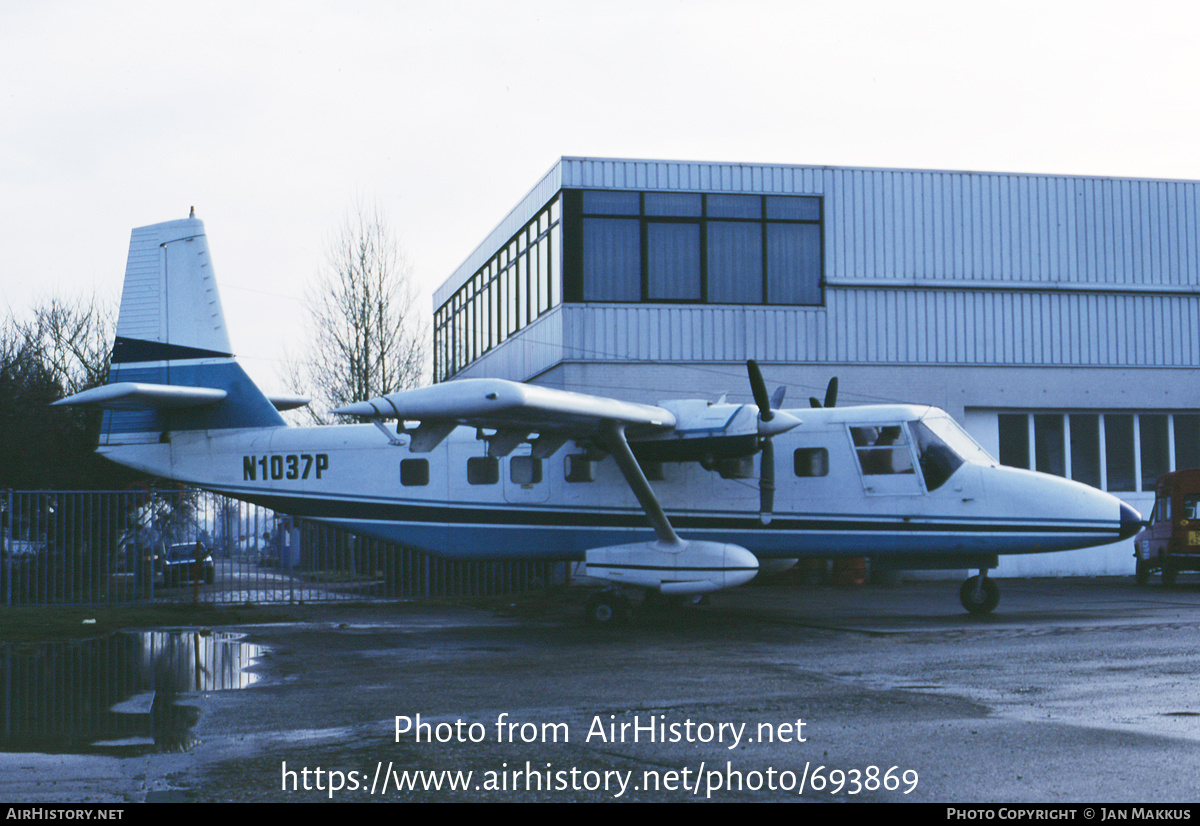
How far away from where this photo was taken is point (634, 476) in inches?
591

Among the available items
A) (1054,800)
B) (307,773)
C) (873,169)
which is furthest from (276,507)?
(873,169)

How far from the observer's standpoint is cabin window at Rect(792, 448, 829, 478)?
15703 millimetres

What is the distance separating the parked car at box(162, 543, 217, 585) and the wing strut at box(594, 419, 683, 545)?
38.2 feet

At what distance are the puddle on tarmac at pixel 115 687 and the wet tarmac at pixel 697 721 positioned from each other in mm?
225

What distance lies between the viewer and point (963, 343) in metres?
26.7

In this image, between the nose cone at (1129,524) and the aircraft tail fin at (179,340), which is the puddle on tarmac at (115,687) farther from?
the nose cone at (1129,524)

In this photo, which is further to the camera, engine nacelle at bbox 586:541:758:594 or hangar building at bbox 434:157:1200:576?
hangar building at bbox 434:157:1200:576

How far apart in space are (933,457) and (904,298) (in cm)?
1211

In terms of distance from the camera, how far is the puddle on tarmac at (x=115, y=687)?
25.0 feet

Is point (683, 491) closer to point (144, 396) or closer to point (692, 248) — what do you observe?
point (144, 396)

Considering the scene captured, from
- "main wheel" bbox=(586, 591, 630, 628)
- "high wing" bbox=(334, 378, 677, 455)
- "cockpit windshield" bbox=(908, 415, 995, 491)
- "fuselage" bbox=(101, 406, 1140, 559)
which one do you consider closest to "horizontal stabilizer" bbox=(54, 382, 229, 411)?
"fuselage" bbox=(101, 406, 1140, 559)

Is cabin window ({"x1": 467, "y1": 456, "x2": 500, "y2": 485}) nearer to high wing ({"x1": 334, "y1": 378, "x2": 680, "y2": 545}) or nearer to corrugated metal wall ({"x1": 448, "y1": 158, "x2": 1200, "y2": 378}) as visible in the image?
high wing ({"x1": 334, "y1": 378, "x2": 680, "y2": 545})

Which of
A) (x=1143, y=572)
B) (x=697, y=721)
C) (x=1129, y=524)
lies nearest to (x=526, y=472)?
(x=1129, y=524)
